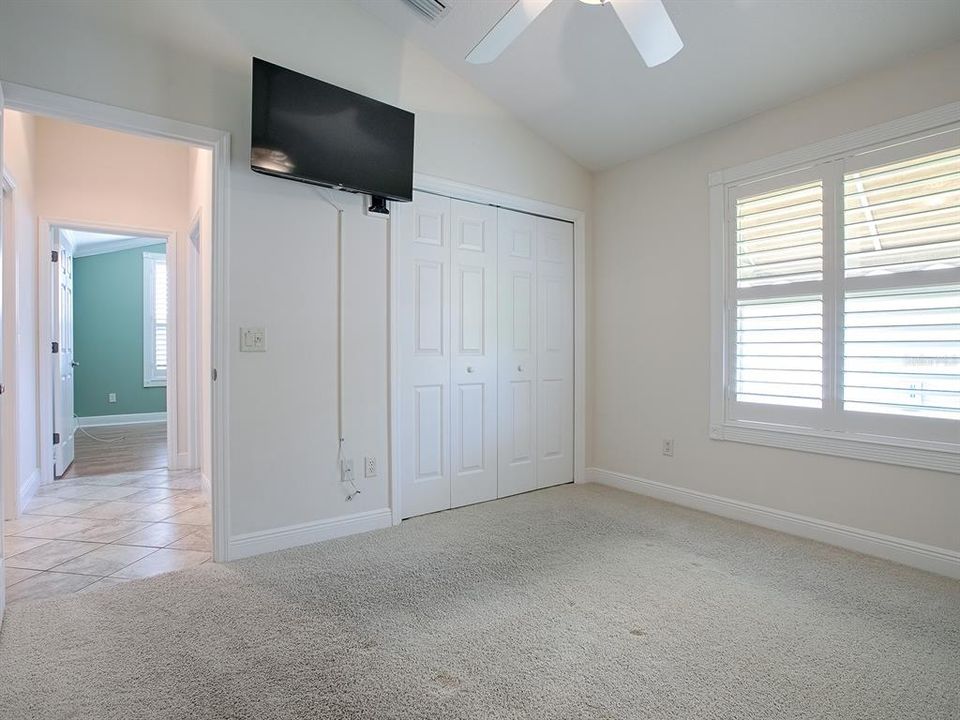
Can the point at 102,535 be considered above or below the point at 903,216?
below

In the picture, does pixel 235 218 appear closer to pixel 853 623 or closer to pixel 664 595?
pixel 664 595

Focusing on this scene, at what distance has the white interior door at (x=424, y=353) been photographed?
10.2 ft

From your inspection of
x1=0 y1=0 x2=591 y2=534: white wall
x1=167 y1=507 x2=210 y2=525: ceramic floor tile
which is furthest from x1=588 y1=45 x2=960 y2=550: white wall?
x1=167 y1=507 x2=210 y2=525: ceramic floor tile

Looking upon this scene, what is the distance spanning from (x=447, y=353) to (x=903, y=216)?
2524 mm

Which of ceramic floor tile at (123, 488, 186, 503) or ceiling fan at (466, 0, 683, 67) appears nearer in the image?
ceiling fan at (466, 0, 683, 67)

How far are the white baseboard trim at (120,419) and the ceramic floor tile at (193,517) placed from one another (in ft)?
16.7

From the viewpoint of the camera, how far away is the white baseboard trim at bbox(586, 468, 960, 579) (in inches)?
94.0

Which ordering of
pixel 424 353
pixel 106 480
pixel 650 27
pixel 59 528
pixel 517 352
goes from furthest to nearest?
pixel 106 480 → pixel 517 352 → pixel 424 353 → pixel 59 528 → pixel 650 27

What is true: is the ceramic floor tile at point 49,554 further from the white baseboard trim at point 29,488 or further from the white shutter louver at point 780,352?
the white shutter louver at point 780,352

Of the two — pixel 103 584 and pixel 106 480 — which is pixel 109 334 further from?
pixel 103 584

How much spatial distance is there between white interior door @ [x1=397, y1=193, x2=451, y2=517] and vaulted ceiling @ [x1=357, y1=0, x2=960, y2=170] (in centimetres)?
93

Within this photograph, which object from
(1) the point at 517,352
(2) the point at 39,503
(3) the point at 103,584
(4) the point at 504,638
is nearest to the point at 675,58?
(1) the point at 517,352

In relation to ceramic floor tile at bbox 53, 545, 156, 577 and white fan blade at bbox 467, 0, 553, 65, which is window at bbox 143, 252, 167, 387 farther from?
white fan blade at bbox 467, 0, 553, 65

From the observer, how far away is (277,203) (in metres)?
2.63
